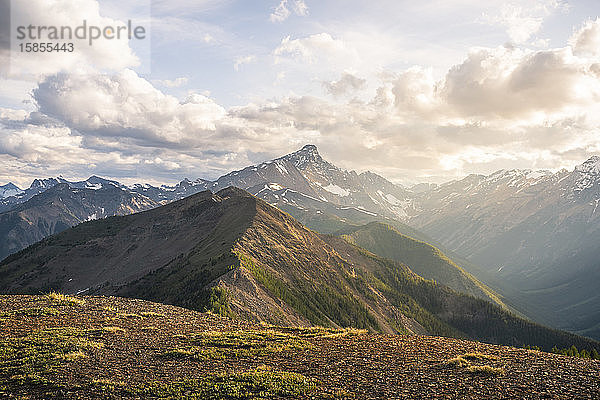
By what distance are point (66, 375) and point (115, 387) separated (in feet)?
15.3

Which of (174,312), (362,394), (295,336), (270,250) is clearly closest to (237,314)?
(174,312)

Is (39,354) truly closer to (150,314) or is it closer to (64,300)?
(150,314)

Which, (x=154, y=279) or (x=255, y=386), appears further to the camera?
(x=154, y=279)

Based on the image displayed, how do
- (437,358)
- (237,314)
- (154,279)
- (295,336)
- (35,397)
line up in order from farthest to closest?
1. (154,279)
2. (237,314)
3. (295,336)
4. (437,358)
5. (35,397)

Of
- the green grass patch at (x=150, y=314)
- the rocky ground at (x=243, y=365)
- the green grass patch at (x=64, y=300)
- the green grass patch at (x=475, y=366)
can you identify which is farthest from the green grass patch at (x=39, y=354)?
the green grass patch at (x=475, y=366)

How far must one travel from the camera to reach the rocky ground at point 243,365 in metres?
25.1

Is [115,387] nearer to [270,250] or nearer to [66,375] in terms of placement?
[66,375]

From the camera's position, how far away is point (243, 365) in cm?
3183

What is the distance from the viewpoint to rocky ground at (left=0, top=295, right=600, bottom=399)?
25.1 metres

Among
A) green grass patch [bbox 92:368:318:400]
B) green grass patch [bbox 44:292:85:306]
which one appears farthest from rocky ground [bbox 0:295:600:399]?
green grass patch [bbox 44:292:85:306]

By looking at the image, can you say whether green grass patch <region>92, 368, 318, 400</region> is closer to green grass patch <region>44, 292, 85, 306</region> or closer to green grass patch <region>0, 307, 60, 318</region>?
green grass patch <region>0, 307, 60, 318</region>

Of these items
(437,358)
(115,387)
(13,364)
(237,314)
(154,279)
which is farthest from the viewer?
(154,279)

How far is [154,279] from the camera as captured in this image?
151750mm

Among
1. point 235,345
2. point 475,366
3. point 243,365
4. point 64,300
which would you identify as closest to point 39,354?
point 243,365
